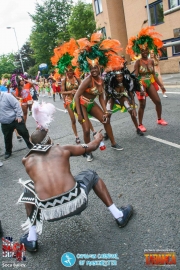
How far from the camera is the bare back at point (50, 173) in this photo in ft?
7.32

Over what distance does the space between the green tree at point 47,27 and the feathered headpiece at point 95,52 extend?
3724cm

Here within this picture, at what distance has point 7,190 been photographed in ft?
13.4

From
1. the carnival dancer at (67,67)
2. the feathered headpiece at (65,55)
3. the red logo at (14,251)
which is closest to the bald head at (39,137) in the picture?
the red logo at (14,251)

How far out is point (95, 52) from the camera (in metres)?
4.35

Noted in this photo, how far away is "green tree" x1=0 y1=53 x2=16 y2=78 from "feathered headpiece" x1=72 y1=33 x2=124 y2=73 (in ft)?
176

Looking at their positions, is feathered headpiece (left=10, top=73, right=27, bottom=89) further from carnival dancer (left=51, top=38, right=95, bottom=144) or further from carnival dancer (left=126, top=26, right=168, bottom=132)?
carnival dancer (left=126, top=26, right=168, bottom=132)

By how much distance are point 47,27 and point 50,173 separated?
41532mm

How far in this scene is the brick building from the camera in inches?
647

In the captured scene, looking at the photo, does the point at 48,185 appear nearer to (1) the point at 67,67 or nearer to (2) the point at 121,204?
(2) the point at 121,204

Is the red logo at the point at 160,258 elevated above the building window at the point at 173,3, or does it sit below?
below

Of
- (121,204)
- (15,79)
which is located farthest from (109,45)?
→ (15,79)

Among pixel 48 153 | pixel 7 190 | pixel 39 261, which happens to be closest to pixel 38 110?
pixel 48 153

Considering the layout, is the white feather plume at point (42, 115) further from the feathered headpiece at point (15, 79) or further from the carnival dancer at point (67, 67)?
the feathered headpiece at point (15, 79)

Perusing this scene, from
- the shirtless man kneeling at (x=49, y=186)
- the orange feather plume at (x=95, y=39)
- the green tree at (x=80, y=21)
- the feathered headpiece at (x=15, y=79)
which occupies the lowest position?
the shirtless man kneeling at (x=49, y=186)
